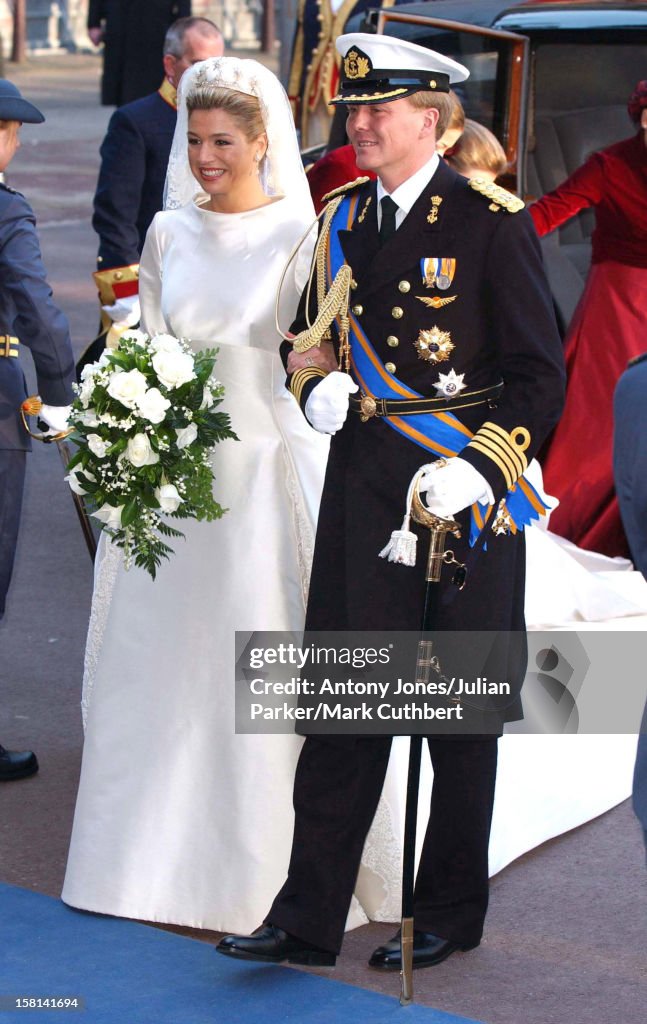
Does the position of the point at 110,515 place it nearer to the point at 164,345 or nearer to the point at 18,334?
the point at 164,345

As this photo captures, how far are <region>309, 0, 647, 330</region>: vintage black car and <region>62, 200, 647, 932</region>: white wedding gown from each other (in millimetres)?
2532

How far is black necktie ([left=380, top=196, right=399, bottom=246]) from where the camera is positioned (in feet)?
11.0

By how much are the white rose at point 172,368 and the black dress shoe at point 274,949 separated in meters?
1.14

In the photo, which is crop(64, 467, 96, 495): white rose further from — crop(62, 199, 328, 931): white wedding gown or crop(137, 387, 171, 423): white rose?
crop(62, 199, 328, 931): white wedding gown

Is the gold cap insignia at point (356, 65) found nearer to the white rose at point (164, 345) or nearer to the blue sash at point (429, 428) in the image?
the blue sash at point (429, 428)

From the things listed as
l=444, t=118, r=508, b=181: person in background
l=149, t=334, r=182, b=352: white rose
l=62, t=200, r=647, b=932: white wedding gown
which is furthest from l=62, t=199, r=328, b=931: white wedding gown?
l=444, t=118, r=508, b=181: person in background

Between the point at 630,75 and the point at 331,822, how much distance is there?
5.34 metres

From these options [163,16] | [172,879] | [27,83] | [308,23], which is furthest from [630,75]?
[27,83]

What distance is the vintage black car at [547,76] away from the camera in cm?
653

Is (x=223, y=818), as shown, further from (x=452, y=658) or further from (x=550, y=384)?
(x=550, y=384)

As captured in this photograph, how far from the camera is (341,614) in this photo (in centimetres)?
349

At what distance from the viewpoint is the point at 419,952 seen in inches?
139

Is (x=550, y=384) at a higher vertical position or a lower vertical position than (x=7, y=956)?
higher

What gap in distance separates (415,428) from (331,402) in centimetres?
19
